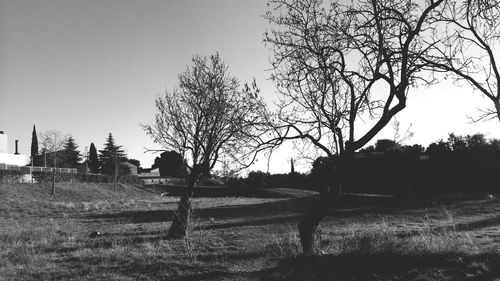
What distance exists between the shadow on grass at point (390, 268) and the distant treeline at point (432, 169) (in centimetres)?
2789

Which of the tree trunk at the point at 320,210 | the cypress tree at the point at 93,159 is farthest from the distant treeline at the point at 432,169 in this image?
the cypress tree at the point at 93,159

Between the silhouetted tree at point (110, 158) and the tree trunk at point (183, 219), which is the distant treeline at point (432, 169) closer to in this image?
the tree trunk at point (183, 219)

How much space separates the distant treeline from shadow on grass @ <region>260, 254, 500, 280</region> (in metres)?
27.9

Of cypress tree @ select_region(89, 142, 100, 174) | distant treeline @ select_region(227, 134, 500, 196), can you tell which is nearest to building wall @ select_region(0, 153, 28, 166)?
cypress tree @ select_region(89, 142, 100, 174)

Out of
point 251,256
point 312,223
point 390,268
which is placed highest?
point 312,223

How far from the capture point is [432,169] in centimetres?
3984

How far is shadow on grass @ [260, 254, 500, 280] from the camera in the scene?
6.29 metres

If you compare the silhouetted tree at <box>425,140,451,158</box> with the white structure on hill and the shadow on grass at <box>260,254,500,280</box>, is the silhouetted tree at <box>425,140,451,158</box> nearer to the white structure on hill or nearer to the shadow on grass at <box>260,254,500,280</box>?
the shadow on grass at <box>260,254,500,280</box>

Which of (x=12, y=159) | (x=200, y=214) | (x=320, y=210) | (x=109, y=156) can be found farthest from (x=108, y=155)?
(x=320, y=210)

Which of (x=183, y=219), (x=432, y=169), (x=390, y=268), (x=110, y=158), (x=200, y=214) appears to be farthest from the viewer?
(x=110, y=158)

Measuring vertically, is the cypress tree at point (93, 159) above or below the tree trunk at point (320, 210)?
above

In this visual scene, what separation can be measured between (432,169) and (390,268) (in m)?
36.6

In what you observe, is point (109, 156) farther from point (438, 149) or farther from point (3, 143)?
point (438, 149)

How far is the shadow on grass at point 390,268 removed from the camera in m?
6.29
